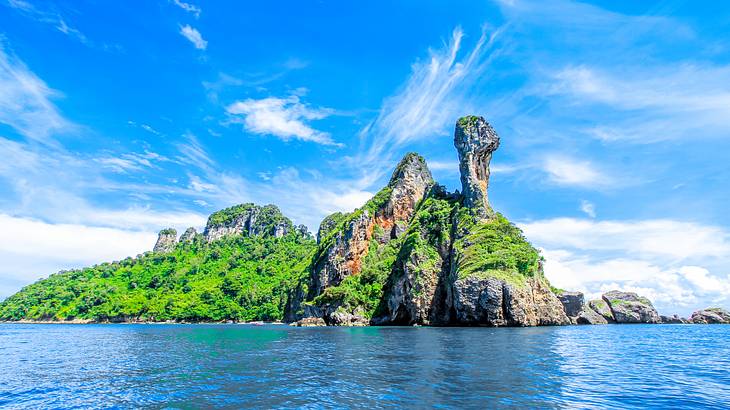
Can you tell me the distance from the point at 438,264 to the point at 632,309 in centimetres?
7783

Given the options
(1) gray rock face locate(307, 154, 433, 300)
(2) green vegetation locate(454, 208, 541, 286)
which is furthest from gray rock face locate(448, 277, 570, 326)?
(1) gray rock face locate(307, 154, 433, 300)

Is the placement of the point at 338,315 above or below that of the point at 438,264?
below

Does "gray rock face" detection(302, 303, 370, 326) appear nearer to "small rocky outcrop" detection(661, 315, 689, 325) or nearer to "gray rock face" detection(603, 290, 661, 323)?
"gray rock face" detection(603, 290, 661, 323)

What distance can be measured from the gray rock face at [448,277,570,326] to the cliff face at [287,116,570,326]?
0.22 m

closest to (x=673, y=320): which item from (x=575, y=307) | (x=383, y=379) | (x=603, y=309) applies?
(x=603, y=309)

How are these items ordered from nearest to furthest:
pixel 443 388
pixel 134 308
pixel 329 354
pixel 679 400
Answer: pixel 679 400, pixel 443 388, pixel 329 354, pixel 134 308

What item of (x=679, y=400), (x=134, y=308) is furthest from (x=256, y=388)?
(x=134, y=308)

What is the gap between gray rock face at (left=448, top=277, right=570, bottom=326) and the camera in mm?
86812

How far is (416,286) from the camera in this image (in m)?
109

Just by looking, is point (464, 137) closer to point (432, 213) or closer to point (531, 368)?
point (432, 213)

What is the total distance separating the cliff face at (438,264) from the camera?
90.9 meters

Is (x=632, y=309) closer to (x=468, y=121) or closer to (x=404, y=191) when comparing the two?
(x=468, y=121)

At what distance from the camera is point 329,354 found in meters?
40.8

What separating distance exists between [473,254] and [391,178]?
94923 mm
